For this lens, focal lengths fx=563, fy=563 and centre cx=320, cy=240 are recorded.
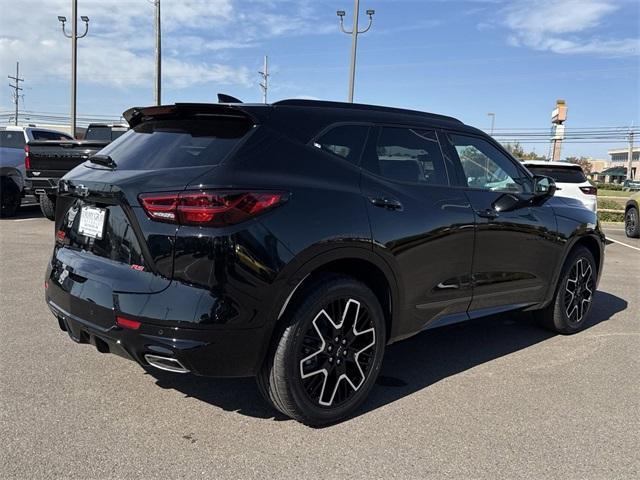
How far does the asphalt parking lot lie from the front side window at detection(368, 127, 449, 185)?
142 cm

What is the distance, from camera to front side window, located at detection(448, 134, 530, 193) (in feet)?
13.6

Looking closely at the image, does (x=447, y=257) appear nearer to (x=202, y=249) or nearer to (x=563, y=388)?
(x=563, y=388)

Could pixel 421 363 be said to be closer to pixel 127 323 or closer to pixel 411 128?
pixel 411 128

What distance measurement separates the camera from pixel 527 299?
15.2 feet

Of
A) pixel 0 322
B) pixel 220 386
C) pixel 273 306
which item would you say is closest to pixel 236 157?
pixel 273 306

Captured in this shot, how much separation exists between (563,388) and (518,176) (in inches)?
67.4

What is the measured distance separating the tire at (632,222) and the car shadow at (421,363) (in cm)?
833

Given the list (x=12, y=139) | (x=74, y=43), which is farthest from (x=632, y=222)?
(x=74, y=43)

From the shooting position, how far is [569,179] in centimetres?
1044

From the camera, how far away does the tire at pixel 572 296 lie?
5.02 m

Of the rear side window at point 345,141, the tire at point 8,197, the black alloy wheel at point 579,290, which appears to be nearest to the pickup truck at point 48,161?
the tire at point 8,197

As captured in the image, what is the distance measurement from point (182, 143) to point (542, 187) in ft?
9.99

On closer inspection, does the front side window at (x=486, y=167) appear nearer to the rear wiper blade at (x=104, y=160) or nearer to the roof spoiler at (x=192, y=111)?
the roof spoiler at (x=192, y=111)

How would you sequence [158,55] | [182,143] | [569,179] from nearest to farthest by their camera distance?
1. [182,143]
2. [569,179]
3. [158,55]
